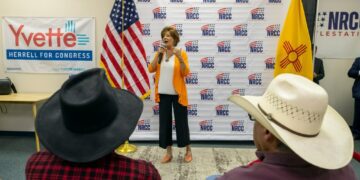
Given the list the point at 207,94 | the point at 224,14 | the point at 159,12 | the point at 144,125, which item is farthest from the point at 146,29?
the point at 144,125

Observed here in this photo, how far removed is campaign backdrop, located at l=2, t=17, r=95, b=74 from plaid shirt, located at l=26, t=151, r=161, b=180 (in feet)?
10.5

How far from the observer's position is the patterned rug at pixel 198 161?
3057 millimetres

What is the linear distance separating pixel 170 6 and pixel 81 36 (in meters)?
1.23

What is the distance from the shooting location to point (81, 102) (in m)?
0.93

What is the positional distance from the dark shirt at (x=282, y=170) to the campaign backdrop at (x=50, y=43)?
11.4ft

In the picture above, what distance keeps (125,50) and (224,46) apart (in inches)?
48.6

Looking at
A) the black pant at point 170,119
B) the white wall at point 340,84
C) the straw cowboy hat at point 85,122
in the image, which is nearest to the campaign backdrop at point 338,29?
the white wall at point 340,84

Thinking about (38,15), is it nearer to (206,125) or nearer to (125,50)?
(125,50)

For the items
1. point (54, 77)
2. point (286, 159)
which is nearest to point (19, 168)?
point (54, 77)

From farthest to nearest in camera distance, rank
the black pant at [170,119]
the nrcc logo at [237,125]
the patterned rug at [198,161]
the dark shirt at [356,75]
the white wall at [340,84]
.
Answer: the white wall at [340,84]
the dark shirt at [356,75]
the nrcc logo at [237,125]
the black pant at [170,119]
the patterned rug at [198,161]

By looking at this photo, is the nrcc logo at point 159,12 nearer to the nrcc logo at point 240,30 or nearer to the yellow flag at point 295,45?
the nrcc logo at point 240,30

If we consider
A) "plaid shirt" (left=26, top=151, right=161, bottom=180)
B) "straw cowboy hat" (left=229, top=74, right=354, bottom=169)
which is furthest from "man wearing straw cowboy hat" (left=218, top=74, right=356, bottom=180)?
"plaid shirt" (left=26, top=151, right=161, bottom=180)

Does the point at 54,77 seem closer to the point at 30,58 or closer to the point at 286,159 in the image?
the point at 30,58

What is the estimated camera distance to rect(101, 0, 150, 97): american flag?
362cm
